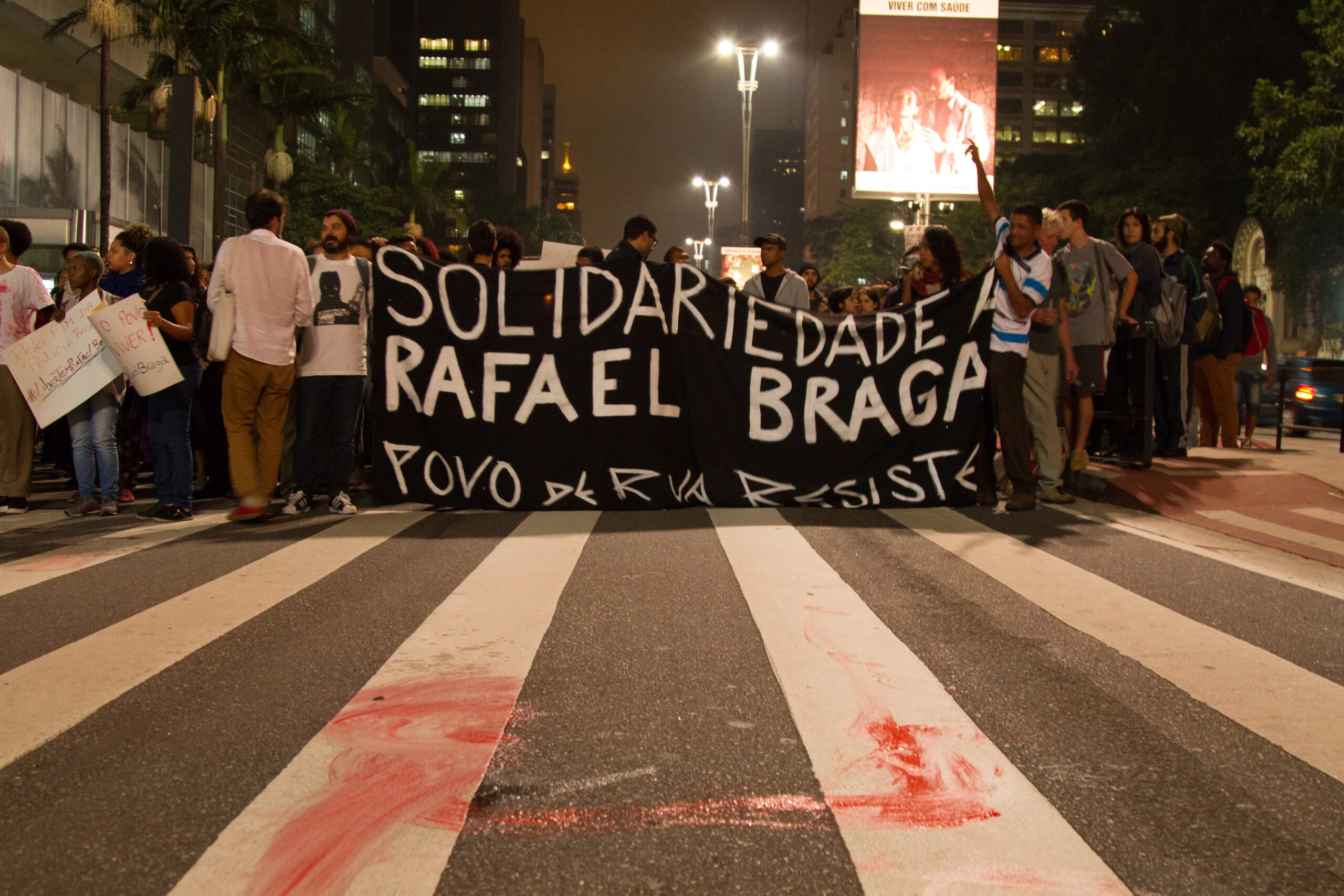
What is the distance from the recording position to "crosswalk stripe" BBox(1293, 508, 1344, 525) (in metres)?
7.27

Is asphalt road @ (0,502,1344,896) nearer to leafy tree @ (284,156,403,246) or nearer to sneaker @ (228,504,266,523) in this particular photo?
sneaker @ (228,504,266,523)

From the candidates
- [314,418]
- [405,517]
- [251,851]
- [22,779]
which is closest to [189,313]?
[314,418]

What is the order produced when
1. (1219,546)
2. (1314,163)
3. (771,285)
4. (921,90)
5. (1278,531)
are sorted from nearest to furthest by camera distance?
(1219,546), (1278,531), (771,285), (1314,163), (921,90)

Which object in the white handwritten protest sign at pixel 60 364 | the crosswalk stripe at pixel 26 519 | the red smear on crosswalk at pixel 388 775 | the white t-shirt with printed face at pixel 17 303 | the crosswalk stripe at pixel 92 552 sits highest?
the white t-shirt with printed face at pixel 17 303

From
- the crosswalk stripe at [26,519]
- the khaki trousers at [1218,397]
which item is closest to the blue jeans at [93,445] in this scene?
the crosswalk stripe at [26,519]

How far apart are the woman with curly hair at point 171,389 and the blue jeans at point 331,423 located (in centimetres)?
72

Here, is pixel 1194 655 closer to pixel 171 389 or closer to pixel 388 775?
pixel 388 775

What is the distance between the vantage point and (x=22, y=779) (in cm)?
275

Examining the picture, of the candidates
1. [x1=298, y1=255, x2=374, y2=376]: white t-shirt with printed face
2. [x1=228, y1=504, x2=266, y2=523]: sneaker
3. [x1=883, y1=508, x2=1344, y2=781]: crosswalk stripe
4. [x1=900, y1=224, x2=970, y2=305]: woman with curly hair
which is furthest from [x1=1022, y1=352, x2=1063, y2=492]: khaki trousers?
[x1=228, y1=504, x2=266, y2=523]: sneaker

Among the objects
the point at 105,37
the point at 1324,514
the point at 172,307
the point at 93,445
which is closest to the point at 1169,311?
the point at 1324,514

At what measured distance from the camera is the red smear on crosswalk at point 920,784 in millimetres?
2566

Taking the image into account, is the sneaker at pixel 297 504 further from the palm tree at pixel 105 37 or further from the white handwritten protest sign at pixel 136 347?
the palm tree at pixel 105 37

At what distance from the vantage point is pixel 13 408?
7.88 metres

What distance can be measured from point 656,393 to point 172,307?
3320 millimetres
